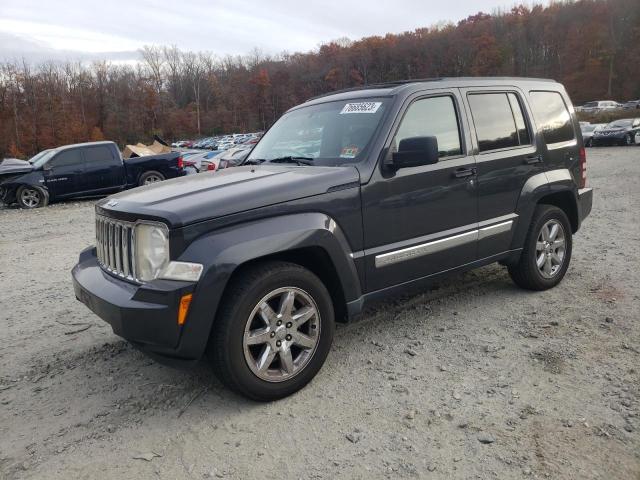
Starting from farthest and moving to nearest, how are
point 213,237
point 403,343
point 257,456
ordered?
point 403,343
point 213,237
point 257,456

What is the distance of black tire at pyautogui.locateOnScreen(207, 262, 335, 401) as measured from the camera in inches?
117

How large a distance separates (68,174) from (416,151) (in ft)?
42.4

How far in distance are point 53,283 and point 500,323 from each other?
16.5 feet

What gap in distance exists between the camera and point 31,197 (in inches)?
541

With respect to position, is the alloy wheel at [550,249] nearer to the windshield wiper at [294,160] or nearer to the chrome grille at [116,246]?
the windshield wiper at [294,160]

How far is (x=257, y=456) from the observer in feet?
8.87

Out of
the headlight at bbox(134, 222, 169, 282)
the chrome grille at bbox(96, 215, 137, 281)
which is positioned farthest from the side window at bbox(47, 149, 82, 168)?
the headlight at bbox(134, 222, 169, 282)

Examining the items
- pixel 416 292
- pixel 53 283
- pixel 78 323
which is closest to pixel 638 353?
pixel 416 292

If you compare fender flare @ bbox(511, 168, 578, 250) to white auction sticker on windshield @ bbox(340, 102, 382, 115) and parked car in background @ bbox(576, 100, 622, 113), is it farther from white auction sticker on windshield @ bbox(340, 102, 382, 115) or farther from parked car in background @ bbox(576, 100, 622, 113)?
parked car in background @ bbox(576, 100, 622, 113)

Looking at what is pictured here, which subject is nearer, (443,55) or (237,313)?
(237,313)

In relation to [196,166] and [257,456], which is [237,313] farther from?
[196,166]

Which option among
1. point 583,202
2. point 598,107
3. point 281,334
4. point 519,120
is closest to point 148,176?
point 519,120

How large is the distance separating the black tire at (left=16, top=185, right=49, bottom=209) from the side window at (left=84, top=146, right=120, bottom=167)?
1438 mm

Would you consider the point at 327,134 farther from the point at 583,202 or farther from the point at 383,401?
the point at 583,202
